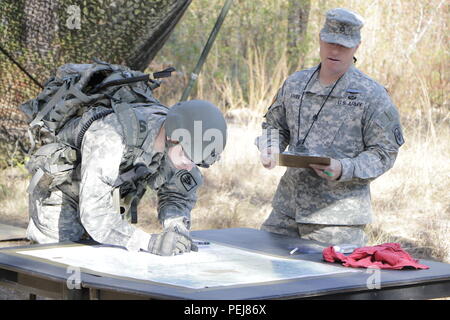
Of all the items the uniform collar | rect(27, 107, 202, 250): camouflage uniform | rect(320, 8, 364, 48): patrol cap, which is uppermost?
rect(320, 8, 364, 48): patrol cap

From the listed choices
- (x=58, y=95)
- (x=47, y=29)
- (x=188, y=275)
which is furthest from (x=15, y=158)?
(x=188, y=275)

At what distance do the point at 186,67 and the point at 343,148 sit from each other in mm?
9242

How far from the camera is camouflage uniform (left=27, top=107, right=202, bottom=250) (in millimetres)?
3426

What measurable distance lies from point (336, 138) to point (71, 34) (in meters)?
3.31

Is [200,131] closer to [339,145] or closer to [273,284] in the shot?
[273,284]

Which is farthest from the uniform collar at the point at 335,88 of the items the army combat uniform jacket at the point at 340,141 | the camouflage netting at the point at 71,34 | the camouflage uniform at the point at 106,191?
the camouflage netting at the point at 71,34

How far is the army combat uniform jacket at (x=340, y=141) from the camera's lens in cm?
402

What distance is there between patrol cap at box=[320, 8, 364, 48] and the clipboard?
0.62 meters

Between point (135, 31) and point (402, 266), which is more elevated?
point (135, 31)

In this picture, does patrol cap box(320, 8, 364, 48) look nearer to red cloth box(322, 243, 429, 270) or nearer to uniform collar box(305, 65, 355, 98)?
uniform collar box(305, 65, 355, 98)

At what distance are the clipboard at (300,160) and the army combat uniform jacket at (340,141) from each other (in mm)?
147

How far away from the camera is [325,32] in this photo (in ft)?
13.5

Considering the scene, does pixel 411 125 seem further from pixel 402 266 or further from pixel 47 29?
pixel 402 266

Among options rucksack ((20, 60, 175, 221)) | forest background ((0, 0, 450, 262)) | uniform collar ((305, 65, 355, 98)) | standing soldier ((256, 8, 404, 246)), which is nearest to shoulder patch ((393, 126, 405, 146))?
standing soldier ((256, 8, 404, 246))
